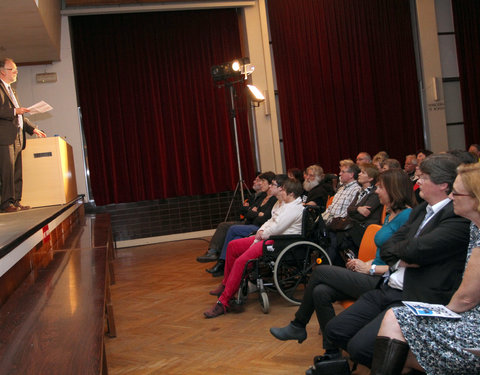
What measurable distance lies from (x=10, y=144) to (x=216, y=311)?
2.20m

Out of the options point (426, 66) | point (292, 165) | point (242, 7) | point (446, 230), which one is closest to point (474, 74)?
point (426, 66)

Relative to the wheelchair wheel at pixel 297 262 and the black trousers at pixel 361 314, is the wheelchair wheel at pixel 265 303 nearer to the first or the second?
the wheelchair wheel at pixel 297 262

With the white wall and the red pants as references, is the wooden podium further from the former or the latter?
the white wall

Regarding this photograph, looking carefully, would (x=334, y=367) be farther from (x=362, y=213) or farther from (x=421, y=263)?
(x=362, y=213)

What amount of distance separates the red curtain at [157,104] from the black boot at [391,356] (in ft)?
21.8

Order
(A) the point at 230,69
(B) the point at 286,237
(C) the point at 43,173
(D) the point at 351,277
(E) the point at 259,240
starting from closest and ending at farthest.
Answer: (D) the point at 351,277
(B) the point at 286,237
(E) the point at 259,240
(C) the point at 43,173
(A) the point at 230,69

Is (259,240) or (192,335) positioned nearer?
(192,335)

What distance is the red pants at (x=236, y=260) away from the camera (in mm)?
3842

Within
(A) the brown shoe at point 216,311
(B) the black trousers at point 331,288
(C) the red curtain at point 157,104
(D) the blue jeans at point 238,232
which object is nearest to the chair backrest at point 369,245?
(B) the black trousers at point 331,288

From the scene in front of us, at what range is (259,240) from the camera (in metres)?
4.16

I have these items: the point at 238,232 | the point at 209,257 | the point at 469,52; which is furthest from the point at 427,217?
the point at 469,52

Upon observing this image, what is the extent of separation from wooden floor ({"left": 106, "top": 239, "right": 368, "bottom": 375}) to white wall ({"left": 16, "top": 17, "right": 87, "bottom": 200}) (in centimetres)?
350

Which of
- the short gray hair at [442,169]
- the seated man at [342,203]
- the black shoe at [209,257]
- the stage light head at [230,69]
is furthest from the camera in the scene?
the stage light head at [230,69]

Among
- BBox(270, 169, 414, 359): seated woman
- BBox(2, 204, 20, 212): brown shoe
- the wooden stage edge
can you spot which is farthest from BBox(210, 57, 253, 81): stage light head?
BBox(270, 169, 414, 359): seated woman
